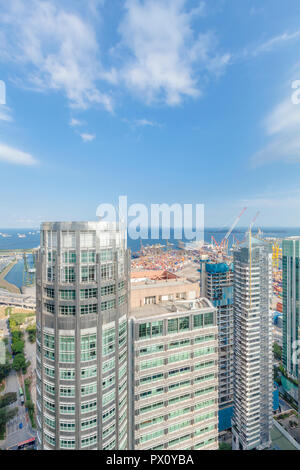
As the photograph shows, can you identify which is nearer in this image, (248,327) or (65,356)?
(65,356)

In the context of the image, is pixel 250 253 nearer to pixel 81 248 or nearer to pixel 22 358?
pixel 81 248

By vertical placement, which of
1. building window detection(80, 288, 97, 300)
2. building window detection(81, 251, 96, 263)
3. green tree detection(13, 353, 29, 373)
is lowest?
green tree detection(13, 353, 29, 373)

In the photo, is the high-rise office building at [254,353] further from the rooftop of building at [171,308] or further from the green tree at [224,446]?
the rooftop of building at [171,308]

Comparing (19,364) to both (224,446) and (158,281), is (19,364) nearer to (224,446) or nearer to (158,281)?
(224,446)

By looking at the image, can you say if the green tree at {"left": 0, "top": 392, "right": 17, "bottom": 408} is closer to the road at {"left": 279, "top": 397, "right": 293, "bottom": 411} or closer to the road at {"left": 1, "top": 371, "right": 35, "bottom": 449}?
the road at {"left": 1, "top": 371, "right": 35, "bottom": 449}

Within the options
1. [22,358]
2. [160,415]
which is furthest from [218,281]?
[22,358]

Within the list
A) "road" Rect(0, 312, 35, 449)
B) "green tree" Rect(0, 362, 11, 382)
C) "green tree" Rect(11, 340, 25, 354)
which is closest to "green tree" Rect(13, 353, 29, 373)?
"green tree" Rect(0, 362, 11, 382)
